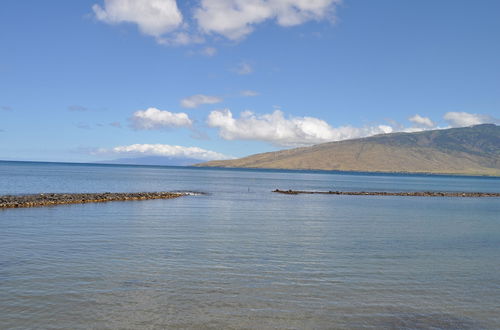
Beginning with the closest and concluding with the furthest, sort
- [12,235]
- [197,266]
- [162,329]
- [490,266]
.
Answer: [162,329] < [197,266] < [490,266] < [12,235]

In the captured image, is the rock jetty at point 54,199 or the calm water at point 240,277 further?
the rock jetty at point 54,199

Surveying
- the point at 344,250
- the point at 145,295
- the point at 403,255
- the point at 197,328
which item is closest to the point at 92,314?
the point at 145,295

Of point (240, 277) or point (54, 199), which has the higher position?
point (54, 199)

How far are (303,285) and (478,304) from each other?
6.36 metres

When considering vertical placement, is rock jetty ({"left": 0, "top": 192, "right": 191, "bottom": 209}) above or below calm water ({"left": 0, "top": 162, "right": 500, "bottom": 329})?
above

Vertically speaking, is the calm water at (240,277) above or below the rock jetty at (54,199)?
below

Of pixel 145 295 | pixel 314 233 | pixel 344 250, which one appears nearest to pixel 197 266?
pixel 145 295

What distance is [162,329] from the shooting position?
12.3 m

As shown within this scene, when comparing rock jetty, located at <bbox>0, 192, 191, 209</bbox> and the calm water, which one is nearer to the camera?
the calm water

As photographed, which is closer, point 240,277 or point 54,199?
point 240,277

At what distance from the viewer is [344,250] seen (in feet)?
80.3

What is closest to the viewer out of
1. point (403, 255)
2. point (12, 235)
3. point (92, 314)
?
point (92, 314)

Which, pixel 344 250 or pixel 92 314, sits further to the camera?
pixel 344 250

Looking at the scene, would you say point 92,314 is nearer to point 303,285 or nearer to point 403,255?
point 303,285
